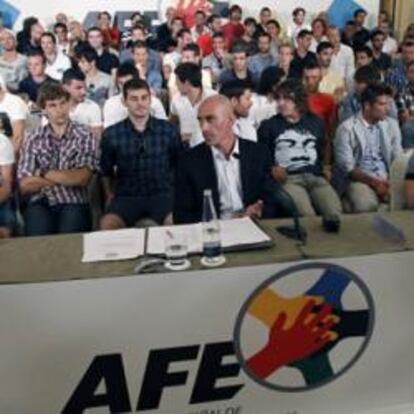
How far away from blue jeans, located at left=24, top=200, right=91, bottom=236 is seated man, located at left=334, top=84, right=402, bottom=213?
1.49m

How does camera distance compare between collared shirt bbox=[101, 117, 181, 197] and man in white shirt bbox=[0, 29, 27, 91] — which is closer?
collared shirt bbox=[101, 117, 181, 197]

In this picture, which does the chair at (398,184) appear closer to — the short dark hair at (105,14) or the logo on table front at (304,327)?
the logo on table front at (304,327)

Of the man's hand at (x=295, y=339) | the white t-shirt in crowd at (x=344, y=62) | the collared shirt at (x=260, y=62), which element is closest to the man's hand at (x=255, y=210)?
the man's hand at (x=295, y=339)

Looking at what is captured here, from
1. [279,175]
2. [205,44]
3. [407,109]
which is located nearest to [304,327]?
[279,175]

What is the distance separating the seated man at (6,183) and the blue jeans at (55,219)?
8 cm

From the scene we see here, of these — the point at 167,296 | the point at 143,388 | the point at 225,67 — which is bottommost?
the point at 143,388

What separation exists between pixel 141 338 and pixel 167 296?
0.15 meters

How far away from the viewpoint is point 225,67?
6.21 meters

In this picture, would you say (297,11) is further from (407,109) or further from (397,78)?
(407,109)

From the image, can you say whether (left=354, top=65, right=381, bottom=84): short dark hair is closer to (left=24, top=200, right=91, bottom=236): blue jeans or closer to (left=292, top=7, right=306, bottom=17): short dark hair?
(left=24, top=200, right=91, bottom=236): blue jeans

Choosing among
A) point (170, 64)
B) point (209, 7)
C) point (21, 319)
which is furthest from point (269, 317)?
point (209, 7)

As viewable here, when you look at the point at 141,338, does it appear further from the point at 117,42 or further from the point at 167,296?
the point at 117,42

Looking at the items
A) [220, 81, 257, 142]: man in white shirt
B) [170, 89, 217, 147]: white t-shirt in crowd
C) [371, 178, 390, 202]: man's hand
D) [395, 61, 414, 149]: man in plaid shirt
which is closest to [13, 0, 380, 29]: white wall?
[395, 61, 414, 149]: man in plaid shirt

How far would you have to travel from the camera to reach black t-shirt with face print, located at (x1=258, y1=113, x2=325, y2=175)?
3.55m
